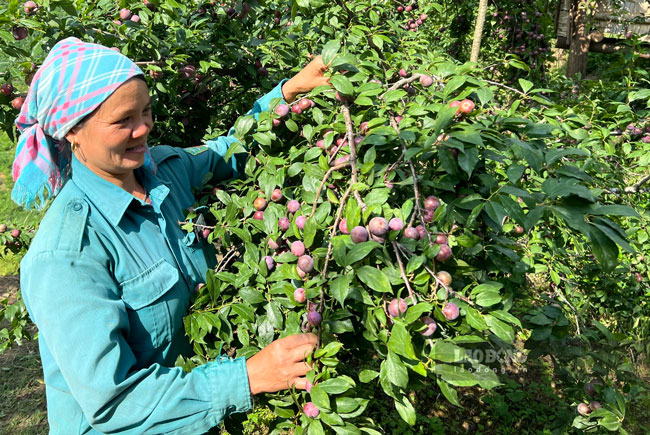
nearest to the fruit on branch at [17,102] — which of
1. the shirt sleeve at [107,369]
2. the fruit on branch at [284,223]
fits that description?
the shirt sleeve at [107,369]

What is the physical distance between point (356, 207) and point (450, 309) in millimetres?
294

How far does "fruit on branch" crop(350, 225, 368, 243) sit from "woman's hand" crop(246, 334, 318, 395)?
0.88 ft

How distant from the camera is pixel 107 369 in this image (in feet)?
3.68

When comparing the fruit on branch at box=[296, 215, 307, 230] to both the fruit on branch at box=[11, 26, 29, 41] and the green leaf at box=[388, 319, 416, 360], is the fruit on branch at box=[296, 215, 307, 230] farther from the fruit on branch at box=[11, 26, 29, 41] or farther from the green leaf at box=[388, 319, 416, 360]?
the fruit on branch at box=[11, 26, 29, 41]

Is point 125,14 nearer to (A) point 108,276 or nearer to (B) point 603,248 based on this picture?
(A) point 108,276

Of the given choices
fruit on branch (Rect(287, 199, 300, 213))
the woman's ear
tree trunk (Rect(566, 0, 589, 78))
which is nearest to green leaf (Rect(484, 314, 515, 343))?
fruit on branch (Rect(287, 199, 300, 213))

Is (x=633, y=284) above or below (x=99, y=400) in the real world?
below

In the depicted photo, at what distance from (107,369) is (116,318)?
12 centimetres

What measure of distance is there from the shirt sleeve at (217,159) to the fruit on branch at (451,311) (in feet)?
3.21

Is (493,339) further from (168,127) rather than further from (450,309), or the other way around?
(168,127)

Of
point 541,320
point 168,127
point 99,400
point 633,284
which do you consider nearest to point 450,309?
point 541,320

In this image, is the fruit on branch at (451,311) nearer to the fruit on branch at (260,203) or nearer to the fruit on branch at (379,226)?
the fruit on branch at (379,226)

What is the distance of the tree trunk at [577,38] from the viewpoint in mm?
5301

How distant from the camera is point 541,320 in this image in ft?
4.55
